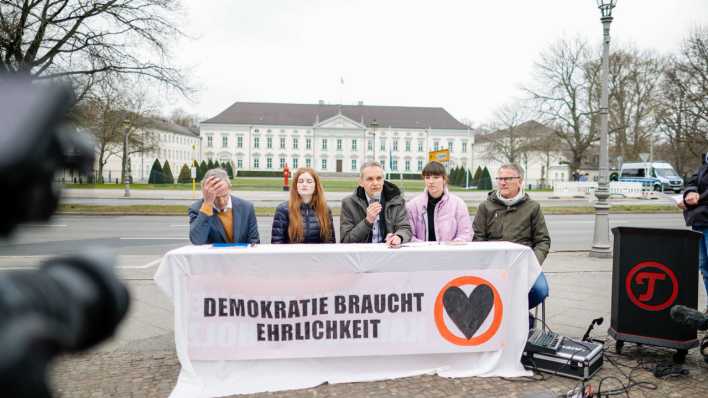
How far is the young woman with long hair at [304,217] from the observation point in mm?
4680

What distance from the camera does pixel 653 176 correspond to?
1633 inches

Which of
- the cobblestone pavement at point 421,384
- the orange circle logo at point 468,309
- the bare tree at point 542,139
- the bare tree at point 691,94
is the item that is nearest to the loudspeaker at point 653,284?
the cobblestone pavement at point 421,384

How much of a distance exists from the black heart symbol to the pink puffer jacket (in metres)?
0.96

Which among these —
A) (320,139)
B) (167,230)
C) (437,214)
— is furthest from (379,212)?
(320,139)

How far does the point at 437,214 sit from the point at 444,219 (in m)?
0.10

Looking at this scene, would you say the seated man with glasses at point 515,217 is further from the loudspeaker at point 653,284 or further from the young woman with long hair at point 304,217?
the young woman with long hair at point 304,217

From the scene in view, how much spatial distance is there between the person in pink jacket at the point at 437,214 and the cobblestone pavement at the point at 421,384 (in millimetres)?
1532

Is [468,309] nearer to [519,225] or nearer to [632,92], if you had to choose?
[519,225]

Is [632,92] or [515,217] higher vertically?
[632,92]

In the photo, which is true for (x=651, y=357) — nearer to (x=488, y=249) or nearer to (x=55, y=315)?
(x=488, y=249)

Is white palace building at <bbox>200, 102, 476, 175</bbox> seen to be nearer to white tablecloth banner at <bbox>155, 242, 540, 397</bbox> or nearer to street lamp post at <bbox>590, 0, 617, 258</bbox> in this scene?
street lamp post at <bbox>590, 0, 617, 258</bbox>

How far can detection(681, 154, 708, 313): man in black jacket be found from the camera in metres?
5.02

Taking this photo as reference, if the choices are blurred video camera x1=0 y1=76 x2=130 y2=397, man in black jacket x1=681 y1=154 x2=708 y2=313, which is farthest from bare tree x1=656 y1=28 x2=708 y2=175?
blurred video camera x1=0 y1=76 x2=130 y2=397

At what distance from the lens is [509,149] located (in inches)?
2201
